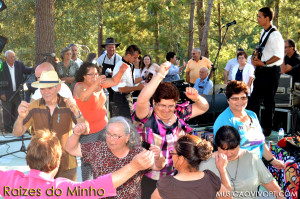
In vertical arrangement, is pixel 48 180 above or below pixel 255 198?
above

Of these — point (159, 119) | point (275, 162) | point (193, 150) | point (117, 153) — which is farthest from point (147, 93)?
point (275, 162)

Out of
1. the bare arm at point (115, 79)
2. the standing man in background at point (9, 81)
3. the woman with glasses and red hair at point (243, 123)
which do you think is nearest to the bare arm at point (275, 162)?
the woman with glasses and red hair at point (243, 123)

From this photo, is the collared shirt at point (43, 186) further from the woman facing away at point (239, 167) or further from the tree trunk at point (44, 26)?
the tree trunk at point (44, 26)

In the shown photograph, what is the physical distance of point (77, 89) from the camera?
4.48m

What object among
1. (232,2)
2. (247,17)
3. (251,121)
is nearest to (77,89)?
(251,121)

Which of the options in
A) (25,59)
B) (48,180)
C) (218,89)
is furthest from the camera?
(25,59)

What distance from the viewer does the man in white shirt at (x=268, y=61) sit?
621cm

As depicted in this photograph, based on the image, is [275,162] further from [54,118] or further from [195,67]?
[195,67]

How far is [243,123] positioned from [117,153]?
5.01ft

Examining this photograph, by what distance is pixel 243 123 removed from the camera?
398cm

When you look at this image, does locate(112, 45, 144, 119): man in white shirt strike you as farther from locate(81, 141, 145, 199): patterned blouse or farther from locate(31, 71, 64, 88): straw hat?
locate(81, 141, 145, 199): patterned blouse

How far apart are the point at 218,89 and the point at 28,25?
1402 cm

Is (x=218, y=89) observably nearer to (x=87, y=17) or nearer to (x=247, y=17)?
(x=87, y=17)

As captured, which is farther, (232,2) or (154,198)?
(232,2)
